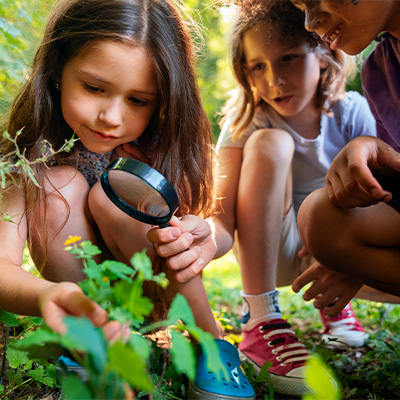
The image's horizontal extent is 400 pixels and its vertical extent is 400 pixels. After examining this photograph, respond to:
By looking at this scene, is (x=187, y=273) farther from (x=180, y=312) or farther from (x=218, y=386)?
(x=180, y=312)

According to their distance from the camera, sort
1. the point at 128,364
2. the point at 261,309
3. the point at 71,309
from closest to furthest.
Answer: the point at 128,364 → the point at 71,309 → the point at 261,309

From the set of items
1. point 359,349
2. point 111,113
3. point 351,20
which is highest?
point 351,20

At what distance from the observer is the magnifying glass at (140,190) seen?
3.71 ft

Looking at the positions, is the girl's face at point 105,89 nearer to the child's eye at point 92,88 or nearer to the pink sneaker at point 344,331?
the child's eye at point 92,88

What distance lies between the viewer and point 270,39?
216 centimetres

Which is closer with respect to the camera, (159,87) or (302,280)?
(159,87)

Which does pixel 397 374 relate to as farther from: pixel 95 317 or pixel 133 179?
pixel 95 317

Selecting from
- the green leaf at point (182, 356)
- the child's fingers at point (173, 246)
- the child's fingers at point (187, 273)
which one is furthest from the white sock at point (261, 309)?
the green leaf at point (182, 356)

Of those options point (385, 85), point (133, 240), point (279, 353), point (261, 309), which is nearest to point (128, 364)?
point (133, 240)

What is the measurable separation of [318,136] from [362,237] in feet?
2.84

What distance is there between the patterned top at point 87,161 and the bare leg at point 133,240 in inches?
8.1

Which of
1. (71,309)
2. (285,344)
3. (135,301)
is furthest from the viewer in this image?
(285,344)

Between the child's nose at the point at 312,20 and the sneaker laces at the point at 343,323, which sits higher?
the child's nose at the point at 312,20

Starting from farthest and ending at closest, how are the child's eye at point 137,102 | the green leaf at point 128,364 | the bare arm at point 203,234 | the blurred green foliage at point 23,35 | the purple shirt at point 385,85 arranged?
1. the blurred green foliage at point 23,35
2. the purple shirt at point 385,85
3. the child's eye at point 137,102
4. the bare arm at point 203,234
5. the green leaf at point 128,364
